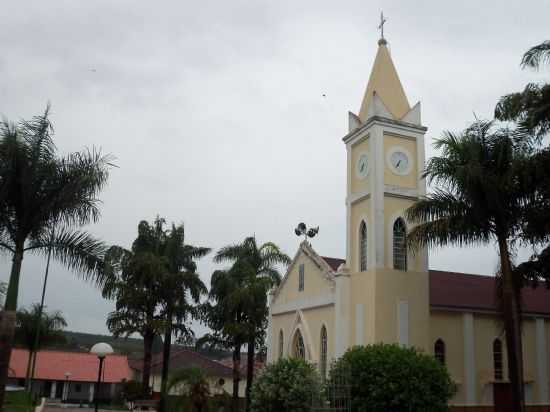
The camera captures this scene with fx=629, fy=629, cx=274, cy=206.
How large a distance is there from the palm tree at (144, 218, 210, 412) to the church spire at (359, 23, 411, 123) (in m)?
13.4

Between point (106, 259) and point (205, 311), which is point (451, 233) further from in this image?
point (205, 311)

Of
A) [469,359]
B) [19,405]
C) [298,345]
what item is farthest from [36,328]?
[469,359]

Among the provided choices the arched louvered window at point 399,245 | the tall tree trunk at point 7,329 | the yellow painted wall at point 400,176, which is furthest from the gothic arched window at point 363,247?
the tall tree trunk at point 7,329

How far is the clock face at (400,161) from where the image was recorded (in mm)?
27969

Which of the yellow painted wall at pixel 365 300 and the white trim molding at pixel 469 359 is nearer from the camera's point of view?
the yellow painted wall at pixel 365 300

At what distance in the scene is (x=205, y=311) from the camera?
3588cm

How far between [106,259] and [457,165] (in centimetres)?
1111

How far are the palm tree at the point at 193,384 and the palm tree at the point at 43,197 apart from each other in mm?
6084

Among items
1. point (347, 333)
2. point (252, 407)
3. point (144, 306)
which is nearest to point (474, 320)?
point (347, 333)

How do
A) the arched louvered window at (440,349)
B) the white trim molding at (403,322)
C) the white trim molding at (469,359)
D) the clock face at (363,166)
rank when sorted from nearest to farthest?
the white trim molding at (403,322) < the white trim molding at (469,359) < the arched louvered window at (440,349) < the clock face at (363,166)

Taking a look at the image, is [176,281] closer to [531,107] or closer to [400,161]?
[400,161]

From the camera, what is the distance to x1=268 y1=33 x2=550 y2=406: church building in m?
26.3

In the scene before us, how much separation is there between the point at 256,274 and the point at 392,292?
1106 cm

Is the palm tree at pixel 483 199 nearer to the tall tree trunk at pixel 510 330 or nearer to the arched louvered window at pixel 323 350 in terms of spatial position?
the tall tree trunk at pixel 510 330
